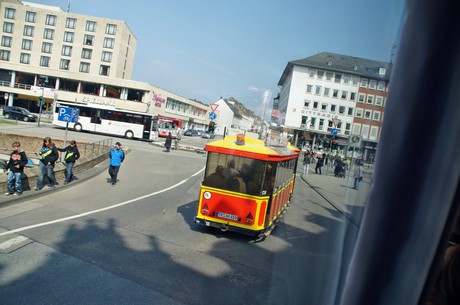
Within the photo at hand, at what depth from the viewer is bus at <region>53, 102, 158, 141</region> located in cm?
3959

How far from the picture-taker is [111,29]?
214ft

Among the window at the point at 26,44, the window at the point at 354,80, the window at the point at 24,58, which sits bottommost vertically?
the window at the point at 354,80

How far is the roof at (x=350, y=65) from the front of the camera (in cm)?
139

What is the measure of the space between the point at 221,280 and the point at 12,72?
2709 inches

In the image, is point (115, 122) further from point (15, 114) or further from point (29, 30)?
point (29, 30)

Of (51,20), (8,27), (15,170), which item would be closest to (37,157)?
(15,170)

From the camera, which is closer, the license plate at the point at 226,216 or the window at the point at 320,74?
the window at the point at 320,74

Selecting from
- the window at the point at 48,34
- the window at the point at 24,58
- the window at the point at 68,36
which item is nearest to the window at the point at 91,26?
the window at the point at 68,36

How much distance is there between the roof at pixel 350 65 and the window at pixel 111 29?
226 feet

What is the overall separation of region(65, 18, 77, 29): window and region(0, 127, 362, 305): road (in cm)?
6046

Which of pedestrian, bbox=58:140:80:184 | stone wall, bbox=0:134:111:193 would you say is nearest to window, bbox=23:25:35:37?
stone wall, bbox=0:134:111:193

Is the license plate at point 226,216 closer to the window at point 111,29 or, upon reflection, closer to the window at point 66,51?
the window at point 111,29

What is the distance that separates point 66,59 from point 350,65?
71499 mm

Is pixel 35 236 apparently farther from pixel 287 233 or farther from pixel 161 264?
pixel 287 233
